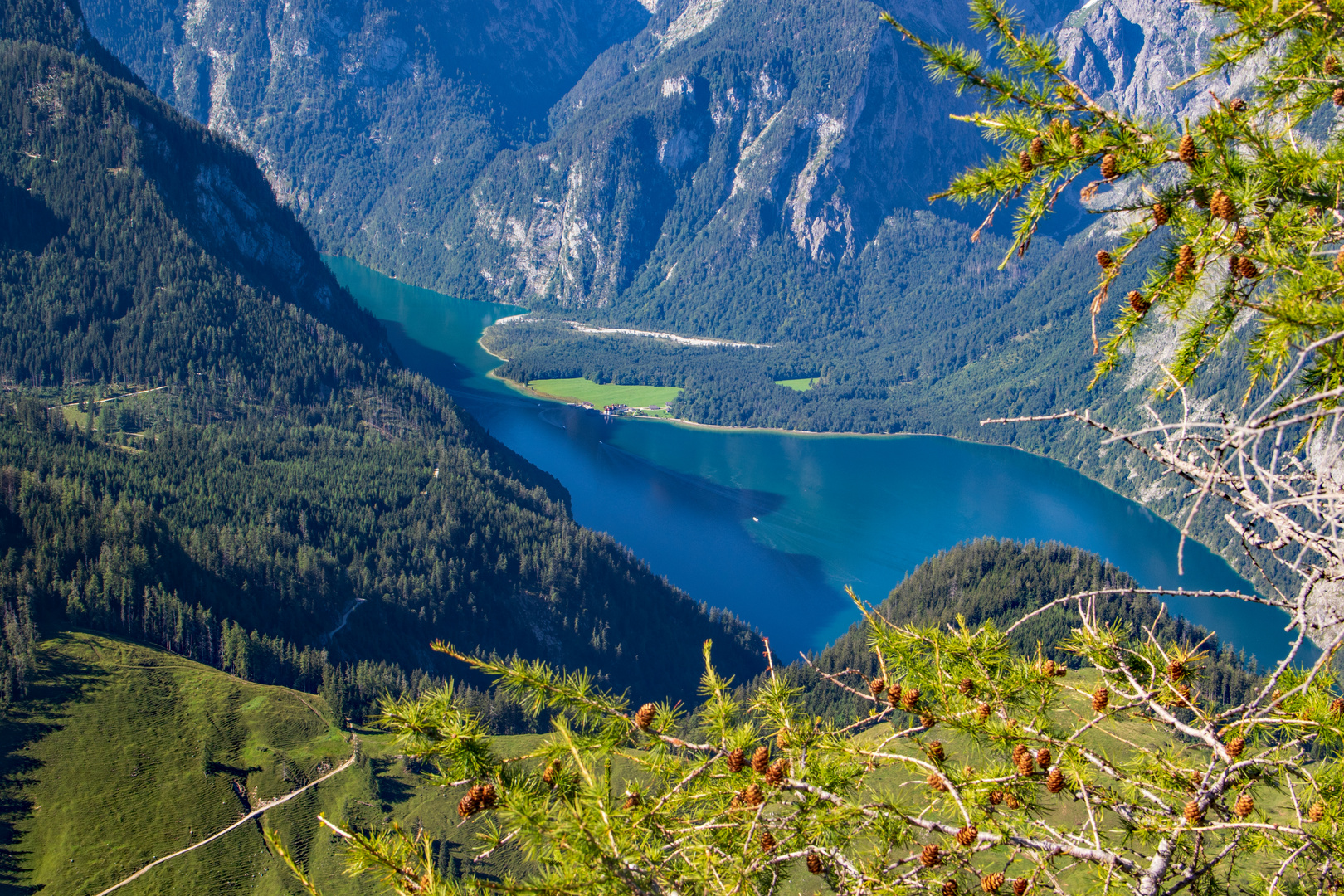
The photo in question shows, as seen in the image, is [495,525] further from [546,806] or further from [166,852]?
[546,806]

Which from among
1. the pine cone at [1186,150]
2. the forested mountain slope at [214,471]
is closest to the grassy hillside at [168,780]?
the forested mountain slope at [214,471]

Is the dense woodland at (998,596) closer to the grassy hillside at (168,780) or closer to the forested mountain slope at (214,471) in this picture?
the forested mountain slope at (214,471)

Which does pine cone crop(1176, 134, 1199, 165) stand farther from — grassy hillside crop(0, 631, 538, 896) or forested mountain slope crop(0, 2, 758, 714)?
forested mountain slope crop(0, 2, 758, 714)

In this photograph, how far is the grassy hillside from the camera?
2114 inches

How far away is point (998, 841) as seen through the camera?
654cm

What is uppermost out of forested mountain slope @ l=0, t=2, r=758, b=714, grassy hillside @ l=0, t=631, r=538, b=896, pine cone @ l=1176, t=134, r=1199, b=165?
pine cone @ l=1176, t=134, r=1199, b=165

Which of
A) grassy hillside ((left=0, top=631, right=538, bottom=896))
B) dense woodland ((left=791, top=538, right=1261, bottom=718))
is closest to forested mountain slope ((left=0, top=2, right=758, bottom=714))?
grassy hillside ((left=0, top=631, right=538, bottom=896))

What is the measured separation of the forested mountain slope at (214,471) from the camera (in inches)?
3831

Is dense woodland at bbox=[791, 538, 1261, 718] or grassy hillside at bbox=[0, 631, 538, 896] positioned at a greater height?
dense woodland at bbox=[791, 538, 1261, 718]

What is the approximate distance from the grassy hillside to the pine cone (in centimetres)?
4720

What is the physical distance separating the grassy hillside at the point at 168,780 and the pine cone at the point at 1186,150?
155ft

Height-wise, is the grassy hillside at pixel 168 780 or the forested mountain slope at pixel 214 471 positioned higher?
the forested mountain slope at pixel 214 471

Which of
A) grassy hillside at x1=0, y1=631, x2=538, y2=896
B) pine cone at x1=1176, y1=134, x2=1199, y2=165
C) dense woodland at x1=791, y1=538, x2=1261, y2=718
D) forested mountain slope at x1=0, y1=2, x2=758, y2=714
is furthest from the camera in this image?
dense woodland at x1=791, y1=538, x2=1261, y2=718

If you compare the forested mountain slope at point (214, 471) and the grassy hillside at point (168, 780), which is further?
the forested mountain slope at point (214, 471)
